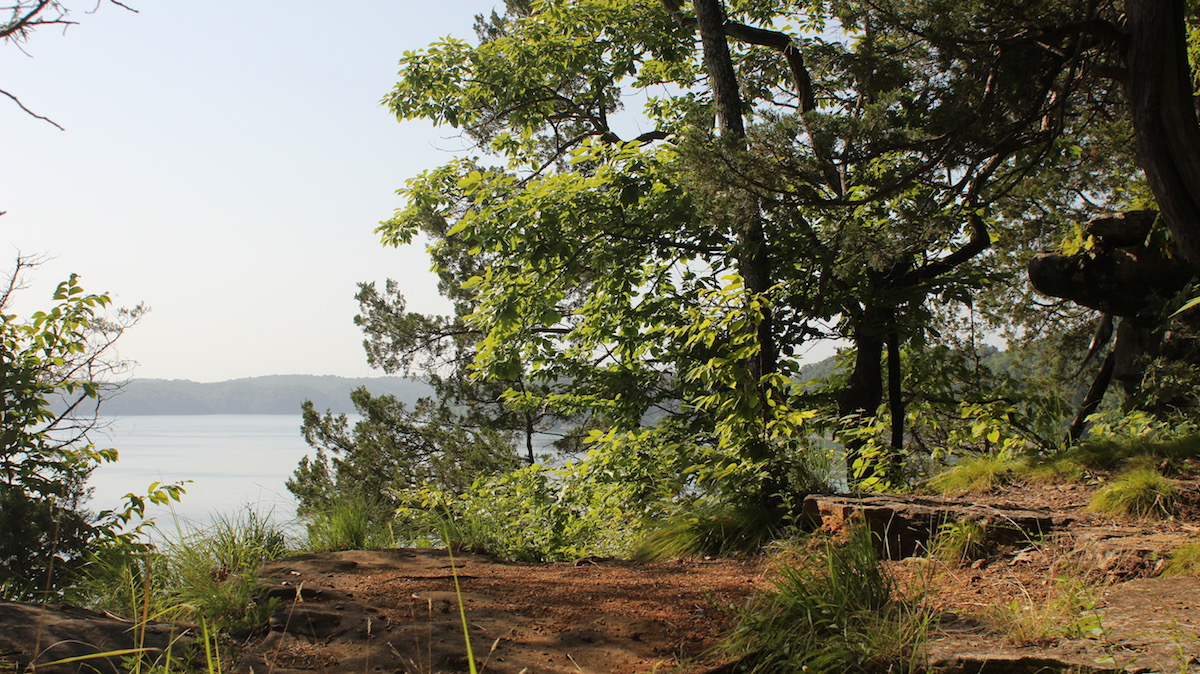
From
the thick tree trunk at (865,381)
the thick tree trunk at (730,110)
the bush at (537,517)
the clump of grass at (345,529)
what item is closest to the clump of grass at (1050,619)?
the bush at (537,517)

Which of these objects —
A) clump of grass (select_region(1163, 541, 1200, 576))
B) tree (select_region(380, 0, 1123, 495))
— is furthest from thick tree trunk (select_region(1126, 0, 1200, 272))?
clump of grass (select_region(1163, 541, 1200, 576))

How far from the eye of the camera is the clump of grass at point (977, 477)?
510 centimetres

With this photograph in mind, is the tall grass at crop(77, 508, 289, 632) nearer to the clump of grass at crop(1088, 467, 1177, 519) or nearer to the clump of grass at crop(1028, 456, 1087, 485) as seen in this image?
the clump of grass at crop(1088, 467, 1177, 519)

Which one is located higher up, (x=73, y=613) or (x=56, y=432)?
(x=56, y=432)

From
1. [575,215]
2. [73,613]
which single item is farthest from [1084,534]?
[575,215]

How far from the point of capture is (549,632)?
10.0 feet

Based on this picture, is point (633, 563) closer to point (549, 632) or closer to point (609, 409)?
point (549, 632)

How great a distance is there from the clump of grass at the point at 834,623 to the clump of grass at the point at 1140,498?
195 centimetres

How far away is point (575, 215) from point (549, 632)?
16.3 ft

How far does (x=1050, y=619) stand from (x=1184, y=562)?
3.28ft

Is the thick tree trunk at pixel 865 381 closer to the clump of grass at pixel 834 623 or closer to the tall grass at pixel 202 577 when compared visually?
the clump of grass at pixel 834 623

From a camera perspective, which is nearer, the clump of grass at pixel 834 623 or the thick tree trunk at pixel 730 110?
the clump of grass at pixel 834 623

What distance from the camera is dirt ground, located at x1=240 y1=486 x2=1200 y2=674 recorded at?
2.47m

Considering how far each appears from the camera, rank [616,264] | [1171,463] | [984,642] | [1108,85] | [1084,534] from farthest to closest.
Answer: [616,264], [1108,85], [1171,463], [1084,534], [984,642]
